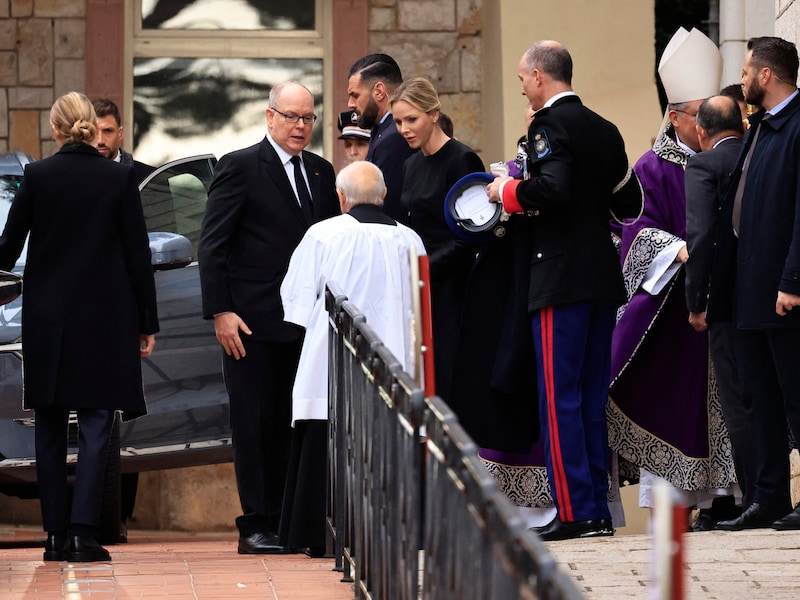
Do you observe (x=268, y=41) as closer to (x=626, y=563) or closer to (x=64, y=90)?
(x=64, y=90)

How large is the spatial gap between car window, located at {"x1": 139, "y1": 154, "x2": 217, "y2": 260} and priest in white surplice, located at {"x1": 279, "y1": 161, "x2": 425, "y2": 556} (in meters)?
2.83

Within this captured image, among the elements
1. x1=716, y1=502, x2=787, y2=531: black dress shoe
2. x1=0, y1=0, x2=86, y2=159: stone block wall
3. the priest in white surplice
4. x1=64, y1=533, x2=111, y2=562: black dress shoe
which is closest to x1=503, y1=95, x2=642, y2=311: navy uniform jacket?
the priest in white surplice

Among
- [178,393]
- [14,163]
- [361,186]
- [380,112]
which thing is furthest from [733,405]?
[14,163]

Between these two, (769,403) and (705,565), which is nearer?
(705,565)

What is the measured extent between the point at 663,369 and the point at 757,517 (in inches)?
41.3

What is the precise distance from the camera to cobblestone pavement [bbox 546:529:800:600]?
497 centimetres

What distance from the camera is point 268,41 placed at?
13.7 metres

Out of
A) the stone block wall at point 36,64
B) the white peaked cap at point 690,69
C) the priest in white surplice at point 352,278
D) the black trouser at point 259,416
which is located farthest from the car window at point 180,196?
the stone block wall at point 36,64

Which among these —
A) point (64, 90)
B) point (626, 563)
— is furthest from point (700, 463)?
point (64, 90)

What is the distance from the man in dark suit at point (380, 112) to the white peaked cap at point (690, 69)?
1195mm

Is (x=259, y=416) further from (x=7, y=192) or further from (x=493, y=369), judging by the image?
(x=7, y=192)

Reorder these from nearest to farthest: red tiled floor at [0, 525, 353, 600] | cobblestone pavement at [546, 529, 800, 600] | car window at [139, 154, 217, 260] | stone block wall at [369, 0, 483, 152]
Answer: cobblestone pavement at [546, 529, 800, 600] → red tiled floor at [0, 525, 353, 600] → car window at [139, 154, 217, 260] → stone block wall at [369, 0, 483, 152]

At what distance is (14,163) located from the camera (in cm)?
863

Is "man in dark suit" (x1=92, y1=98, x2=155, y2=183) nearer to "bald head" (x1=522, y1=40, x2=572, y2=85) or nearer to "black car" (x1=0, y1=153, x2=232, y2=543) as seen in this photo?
"black car" (x1=0, y1=153, x2=232, y2=543)
